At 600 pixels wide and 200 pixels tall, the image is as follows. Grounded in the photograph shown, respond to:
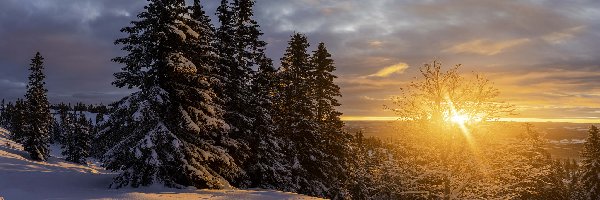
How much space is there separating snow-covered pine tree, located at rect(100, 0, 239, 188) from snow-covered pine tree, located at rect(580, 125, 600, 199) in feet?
131

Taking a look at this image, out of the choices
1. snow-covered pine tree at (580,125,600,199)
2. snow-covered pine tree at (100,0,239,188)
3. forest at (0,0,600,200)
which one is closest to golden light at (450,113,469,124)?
forest at (0,0,600,200)

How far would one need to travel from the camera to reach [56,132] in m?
152

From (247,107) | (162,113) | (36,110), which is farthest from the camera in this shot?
(36,110)

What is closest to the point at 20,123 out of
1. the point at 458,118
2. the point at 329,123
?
the point at 329,123

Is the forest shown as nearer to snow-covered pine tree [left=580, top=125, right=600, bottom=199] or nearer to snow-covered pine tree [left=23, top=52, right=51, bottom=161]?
snow-covered pine tree [left=580, top=125, right=600, bottom=199]

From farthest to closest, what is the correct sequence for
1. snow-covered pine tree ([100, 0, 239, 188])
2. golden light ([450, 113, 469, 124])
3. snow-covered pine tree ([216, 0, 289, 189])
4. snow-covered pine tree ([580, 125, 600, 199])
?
1. snow-covered pine tree ([580, 125, 600, 199])
2. snow-covered pine tree ([216, 0, 289, 189])
3. snow-covered pine tree ([100, 0, 239, 188])
4. golden light ([450, 113, 469, 124])

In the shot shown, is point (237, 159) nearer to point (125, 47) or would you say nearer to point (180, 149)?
point (180, 149)

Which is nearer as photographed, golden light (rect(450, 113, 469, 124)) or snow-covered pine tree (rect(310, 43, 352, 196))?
golden light (rect(450, 113, 469, 124))

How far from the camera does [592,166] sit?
4325cm

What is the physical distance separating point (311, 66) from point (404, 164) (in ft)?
48.3

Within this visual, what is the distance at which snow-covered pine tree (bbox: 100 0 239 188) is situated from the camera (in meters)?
18.3

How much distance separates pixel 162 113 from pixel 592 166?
141 ft

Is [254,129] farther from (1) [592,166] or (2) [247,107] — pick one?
(1) [592,166]

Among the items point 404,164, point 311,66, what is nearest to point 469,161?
point 404,164
